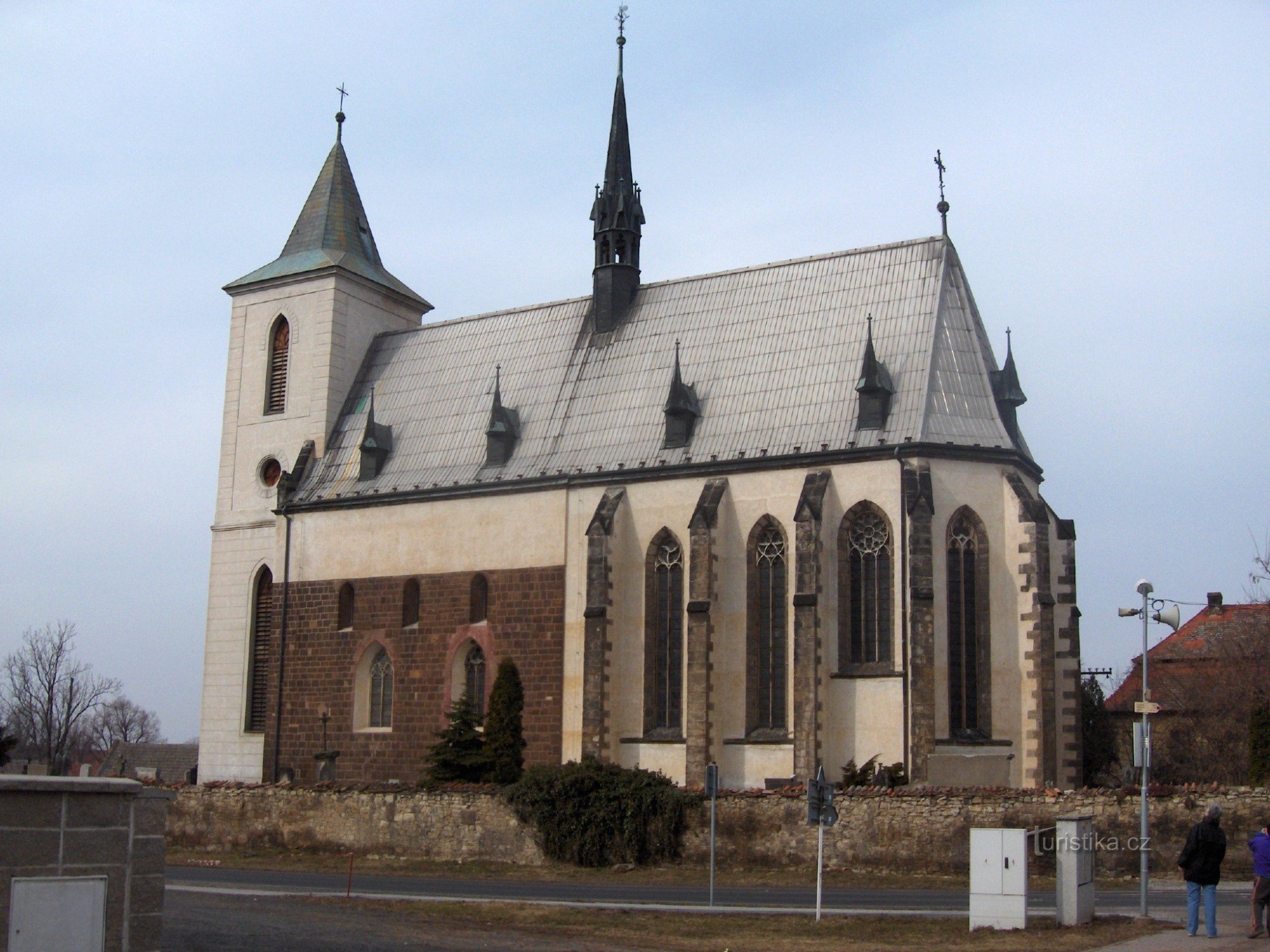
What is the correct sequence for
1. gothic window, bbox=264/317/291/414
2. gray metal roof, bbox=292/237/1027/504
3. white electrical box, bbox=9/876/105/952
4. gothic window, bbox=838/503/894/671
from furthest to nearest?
gothic window, bbox=264/317/291/414 < gray metal roof, bbox=292/237/1027/504 < gothic window, bbox=838/503/894/671 < white electrical box, bbox=9/876/105/952

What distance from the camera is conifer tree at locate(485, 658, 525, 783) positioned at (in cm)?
3819

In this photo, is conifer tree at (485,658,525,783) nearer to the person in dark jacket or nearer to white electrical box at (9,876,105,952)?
the person in dark jacket

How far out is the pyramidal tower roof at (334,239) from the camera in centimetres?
4894

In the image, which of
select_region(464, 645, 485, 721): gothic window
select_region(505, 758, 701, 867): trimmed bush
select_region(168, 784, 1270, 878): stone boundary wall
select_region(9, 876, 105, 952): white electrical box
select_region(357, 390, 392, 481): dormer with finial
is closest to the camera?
select_region(9, 876, 105, 952): white electrical box

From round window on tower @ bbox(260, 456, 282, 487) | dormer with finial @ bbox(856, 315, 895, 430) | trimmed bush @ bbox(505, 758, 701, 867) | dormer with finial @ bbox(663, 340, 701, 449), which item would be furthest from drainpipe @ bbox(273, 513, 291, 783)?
dormer with finial @ bbox(856, 315, 895, 430)

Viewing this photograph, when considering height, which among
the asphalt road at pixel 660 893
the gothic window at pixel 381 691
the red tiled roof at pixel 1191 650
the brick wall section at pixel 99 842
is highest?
the red tiled roof at pixel 1191 650

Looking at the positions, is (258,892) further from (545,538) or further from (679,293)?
(679,293)

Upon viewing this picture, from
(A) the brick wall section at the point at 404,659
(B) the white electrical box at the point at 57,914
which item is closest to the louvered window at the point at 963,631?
(A) the brick wall section at the point at 404,659

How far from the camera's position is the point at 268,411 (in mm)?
48562

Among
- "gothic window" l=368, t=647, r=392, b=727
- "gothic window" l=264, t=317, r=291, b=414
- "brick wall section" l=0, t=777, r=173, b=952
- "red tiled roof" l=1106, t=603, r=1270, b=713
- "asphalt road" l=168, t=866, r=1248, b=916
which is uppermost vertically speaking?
"gothic window" l=264, t=317, r=291, b=414

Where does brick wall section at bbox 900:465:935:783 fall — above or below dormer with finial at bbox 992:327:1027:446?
below

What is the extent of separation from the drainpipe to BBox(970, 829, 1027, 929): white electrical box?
27736 millimetres

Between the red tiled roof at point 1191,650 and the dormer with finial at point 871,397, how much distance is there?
1859 cm

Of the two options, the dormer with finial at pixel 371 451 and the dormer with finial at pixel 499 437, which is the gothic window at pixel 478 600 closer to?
the dormer with finial at pixel 499 437
